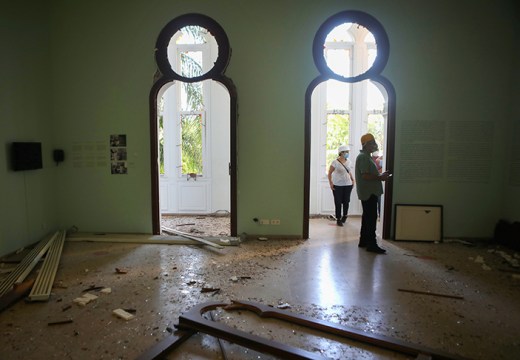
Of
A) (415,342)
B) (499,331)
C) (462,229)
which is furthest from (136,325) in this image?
(462,229)

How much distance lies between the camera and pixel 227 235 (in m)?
5.59

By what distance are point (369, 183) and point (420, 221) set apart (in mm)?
1311

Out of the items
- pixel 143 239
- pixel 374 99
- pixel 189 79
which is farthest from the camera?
A: pixel 374 99

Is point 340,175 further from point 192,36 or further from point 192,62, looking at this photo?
point 192,36

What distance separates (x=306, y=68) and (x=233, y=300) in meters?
3.60

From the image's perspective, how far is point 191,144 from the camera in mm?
7285

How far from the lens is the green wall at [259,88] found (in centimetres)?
510

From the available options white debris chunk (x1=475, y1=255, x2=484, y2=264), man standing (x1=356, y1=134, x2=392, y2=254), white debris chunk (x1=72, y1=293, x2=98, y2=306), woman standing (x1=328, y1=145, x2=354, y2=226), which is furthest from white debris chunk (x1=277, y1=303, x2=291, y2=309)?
woman standing (x1=328, y1=145, x2=354, y2=226)

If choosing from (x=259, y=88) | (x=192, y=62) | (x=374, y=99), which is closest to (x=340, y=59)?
(x=374, y=99)

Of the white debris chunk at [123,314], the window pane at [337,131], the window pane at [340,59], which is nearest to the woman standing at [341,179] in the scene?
the window pane at [337,131]

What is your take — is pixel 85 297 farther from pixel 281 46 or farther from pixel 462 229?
pixel 462 229

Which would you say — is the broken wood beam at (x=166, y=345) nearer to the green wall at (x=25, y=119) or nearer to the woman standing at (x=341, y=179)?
the green wall at (x=25, y=119)

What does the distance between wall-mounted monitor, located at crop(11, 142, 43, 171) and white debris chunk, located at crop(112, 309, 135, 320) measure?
9.54 ft

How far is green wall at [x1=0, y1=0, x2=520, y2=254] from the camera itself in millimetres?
5102
